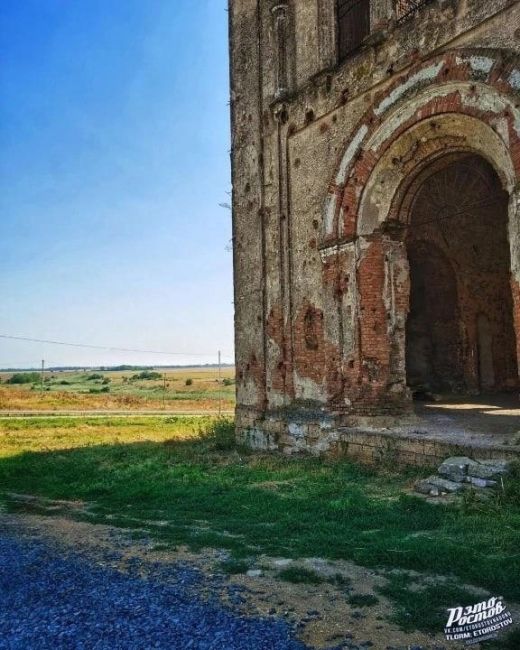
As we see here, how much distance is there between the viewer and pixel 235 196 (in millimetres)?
13234

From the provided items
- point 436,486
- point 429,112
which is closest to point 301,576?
point 436,486

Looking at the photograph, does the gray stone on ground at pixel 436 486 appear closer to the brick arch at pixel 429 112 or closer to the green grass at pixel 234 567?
the green grass at pixel 234 567

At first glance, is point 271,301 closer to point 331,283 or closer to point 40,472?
point 331,283

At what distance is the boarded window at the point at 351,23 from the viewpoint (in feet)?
36.6

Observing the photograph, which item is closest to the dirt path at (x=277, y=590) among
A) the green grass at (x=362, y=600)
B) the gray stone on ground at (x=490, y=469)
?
the green grass at (x=362, y=600)

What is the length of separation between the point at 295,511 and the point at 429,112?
6267mm

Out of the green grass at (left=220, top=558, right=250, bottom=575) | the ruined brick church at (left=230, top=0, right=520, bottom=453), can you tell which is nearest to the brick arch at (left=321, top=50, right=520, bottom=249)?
the ruined brick church at (left=230, top=0, right=520, bottom=453)

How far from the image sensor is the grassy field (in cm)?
454

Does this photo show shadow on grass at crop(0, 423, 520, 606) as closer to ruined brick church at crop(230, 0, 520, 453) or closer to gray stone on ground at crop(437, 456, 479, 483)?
gray stone on ground at crop(437, 456, 479, 483)

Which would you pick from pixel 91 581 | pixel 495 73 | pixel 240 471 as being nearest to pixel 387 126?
pixel 495 73

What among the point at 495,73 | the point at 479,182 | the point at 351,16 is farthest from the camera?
the point at 479,182

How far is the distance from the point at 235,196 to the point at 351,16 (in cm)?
433

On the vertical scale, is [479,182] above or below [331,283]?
above

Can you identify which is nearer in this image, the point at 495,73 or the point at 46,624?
the point at 46,624
